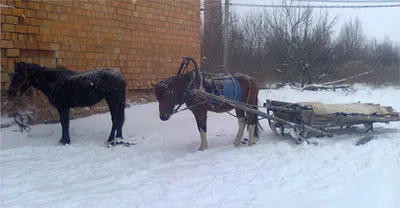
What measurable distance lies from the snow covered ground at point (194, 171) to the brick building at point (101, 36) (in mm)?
1846

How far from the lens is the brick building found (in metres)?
9.26

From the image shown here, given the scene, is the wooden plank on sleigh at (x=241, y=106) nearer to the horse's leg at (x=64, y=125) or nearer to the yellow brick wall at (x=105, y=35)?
the horse's leg at (x=64, y=125)

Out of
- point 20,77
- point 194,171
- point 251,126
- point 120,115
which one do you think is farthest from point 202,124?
point 20,77

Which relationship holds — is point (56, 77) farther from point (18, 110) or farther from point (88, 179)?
point (88, 179)

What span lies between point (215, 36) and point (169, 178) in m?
22.0

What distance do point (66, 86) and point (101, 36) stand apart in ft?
10.6

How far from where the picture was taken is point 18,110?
9.23 meters

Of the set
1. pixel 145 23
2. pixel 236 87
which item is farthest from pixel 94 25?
pixel 236 87

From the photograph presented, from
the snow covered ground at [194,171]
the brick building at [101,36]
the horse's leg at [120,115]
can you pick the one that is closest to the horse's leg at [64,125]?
the snow covered ground at [194,171]

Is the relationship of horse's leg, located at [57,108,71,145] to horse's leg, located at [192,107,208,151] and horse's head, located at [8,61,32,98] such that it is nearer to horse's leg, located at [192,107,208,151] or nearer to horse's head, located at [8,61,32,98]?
horse's head, located at [8,61,32,98]

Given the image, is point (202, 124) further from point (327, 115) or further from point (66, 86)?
point (66, 86)

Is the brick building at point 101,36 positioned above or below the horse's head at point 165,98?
above

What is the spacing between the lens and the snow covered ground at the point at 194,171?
15.5 feet

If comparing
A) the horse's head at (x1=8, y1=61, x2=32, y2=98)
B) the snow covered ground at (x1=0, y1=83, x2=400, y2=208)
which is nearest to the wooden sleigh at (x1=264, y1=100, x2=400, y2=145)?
the snow covered ground at (x1=0, y1=83, x2=400, y2=208)
